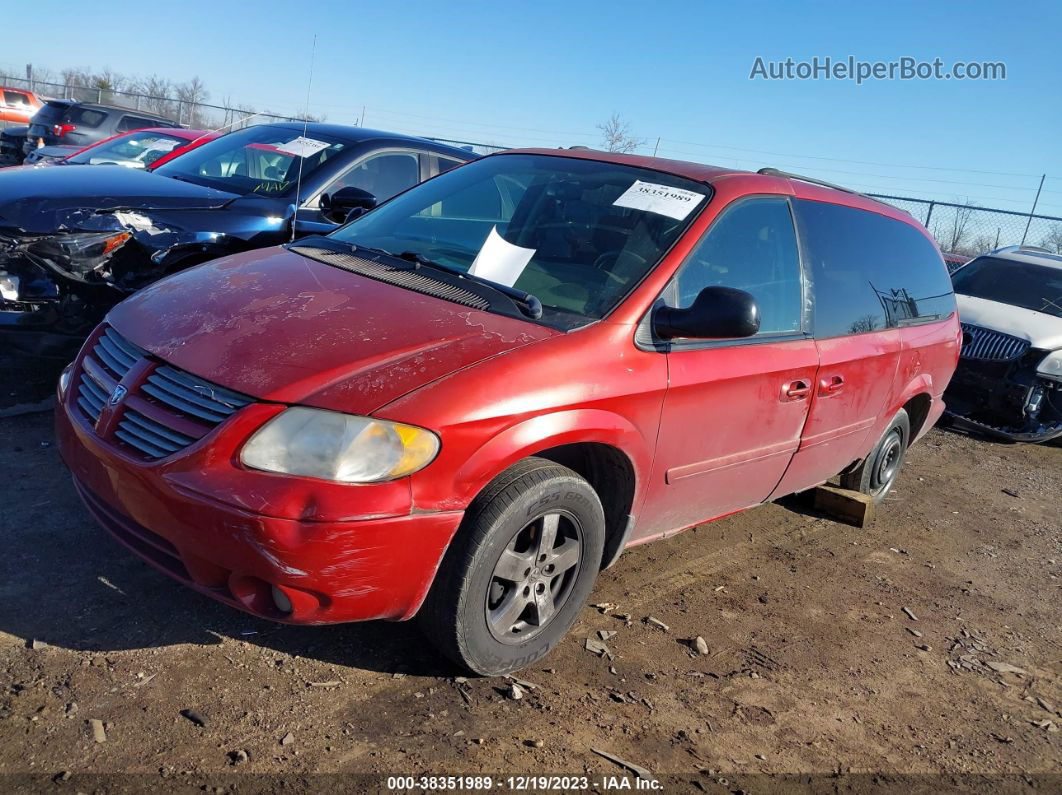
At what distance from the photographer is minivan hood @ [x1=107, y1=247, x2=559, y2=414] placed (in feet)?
8.44

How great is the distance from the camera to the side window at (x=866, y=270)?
4055mm

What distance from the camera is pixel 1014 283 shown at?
9.06 metres

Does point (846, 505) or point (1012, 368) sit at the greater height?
point (1012, 368)

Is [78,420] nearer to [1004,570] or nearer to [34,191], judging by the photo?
[34,191]

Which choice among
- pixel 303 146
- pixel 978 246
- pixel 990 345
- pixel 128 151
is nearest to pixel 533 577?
pixel 303 146

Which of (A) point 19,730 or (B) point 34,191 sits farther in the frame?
(B) point 34,191

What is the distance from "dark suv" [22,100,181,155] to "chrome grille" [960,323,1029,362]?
15.1 m

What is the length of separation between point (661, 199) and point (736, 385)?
2.70 feet

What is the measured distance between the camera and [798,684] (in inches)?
130

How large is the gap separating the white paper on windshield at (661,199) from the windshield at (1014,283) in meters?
6.46

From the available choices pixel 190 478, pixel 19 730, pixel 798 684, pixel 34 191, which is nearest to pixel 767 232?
pixel 798 684

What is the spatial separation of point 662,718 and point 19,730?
6.37ft

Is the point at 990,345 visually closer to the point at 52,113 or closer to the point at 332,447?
the point at 332,447

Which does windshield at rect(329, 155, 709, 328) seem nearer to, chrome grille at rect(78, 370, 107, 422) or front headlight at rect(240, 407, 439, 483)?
front headlight at rect(240, 407, 439, 483)
